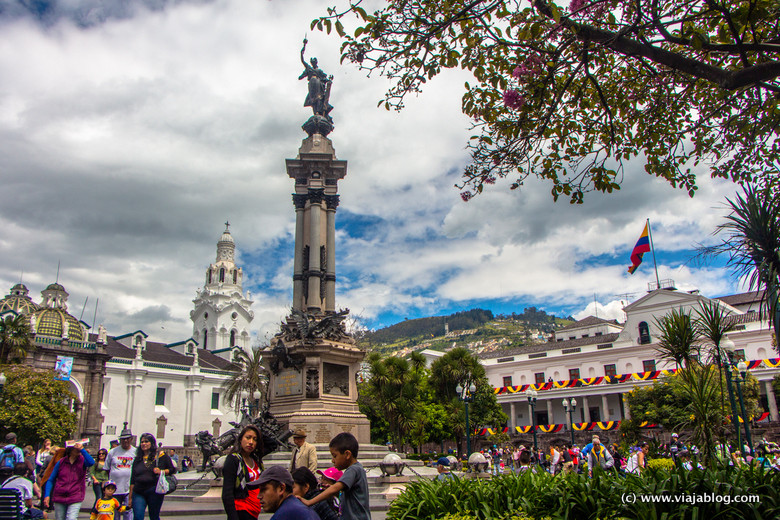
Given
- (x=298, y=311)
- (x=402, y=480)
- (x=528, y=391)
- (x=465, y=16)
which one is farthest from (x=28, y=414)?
(x=528, y=391)

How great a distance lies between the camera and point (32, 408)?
109ft

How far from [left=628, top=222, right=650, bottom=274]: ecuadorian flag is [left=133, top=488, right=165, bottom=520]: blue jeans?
3433 centimetres

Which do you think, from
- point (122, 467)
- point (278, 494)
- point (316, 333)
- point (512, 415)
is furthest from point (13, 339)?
point (512, 415)

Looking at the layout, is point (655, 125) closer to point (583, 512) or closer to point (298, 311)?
point (583, 512)

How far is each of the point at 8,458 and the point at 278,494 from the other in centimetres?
852

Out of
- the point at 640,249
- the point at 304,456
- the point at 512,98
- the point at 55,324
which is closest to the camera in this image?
the point at 512,98

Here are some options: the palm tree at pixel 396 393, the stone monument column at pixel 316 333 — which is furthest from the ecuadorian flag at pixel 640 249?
the stone monument column at pixel 316 333

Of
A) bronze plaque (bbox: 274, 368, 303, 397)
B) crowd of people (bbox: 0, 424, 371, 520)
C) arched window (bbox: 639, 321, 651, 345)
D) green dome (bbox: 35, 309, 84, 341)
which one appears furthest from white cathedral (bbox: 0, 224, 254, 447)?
arched window (bbox: 639, 321, 651, 345)

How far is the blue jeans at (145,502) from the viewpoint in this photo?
24.0 ft

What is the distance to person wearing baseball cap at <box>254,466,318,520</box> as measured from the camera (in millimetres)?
3729

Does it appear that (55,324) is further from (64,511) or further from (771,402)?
(771,402)

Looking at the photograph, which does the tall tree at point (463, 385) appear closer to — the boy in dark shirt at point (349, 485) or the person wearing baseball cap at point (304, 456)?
the person wearing baseball cap at point (304, 456)

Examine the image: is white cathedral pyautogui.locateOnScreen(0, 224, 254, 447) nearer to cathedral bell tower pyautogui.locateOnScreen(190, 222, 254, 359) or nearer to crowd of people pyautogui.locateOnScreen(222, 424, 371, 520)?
cathedral bell tower pyautogui.locateOnScreen(190, 222, 254, 359)

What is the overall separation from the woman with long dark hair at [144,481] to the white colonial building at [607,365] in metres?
42.9
